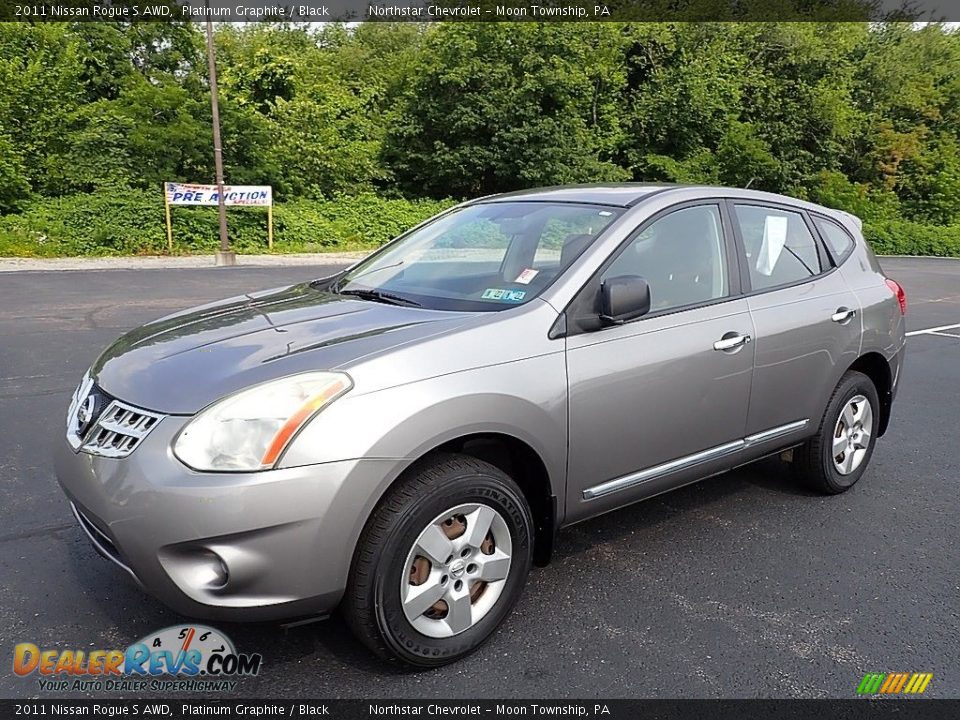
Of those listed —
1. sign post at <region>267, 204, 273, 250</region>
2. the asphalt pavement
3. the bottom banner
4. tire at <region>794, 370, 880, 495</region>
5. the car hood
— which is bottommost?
sign post at <region>267, 204, 273, 250</region>

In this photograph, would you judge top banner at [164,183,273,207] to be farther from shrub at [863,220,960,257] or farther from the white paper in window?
shrub at [863,220,960,257]

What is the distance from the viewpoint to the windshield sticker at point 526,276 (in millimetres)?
3180

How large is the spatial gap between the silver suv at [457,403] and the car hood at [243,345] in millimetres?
14

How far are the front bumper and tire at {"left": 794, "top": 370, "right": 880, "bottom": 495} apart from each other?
9.01 ft

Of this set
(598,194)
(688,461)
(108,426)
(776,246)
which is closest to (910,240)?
(776,246)

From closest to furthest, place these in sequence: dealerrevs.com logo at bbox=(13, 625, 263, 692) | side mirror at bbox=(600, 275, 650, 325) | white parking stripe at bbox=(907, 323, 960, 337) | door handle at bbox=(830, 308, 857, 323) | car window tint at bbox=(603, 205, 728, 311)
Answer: dealerrevs.com logo at bbox=(13, 625, 263, 692)
side mirror at bbox=(600, 275, 650, 325)
car window tint at bbox=(603, 205, 728, 311)
door handle at bbox=(830, 308, 857, 323)
white parking stripe at bbox=(907, 323, 960, 337)

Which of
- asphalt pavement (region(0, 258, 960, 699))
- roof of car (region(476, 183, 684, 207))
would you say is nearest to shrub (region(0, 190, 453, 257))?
asphalt pavement (region(0, 258, 960, 699))

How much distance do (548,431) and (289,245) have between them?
24308mm

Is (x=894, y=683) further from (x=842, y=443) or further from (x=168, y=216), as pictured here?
(x=168, y=216)

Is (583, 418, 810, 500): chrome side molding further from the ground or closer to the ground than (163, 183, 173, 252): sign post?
further from the ground

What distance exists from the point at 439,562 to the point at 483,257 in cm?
159

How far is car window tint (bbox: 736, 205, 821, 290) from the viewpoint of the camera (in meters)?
3.83

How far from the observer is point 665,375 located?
10.5 feet

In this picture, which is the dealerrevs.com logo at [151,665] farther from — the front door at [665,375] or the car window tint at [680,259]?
the car window tint at [680,259]
